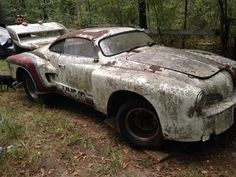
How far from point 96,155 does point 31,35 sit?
5.43m

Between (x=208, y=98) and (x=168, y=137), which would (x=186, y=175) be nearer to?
(x=168, y=137)

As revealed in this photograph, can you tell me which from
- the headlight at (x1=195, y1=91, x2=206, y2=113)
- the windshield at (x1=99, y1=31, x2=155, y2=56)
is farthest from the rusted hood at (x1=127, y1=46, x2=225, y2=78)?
the headlight at (x1=195, y1=91, x2=206, y2=113)

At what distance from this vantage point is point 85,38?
19.4 feet

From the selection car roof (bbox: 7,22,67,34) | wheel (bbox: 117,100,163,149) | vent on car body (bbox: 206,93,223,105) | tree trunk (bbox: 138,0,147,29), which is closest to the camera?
vent on car body (bbox: 206,93,223,105)

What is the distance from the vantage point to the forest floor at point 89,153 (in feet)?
14.5

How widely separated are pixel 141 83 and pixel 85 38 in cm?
187

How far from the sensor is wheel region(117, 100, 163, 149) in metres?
→ 4.63

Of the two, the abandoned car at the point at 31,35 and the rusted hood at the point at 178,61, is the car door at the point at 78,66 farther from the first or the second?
the abandoned car at the point at 31,35

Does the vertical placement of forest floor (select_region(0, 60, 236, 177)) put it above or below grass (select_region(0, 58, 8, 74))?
below

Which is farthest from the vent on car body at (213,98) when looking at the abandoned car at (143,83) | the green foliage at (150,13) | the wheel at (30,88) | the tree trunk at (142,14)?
the tree trunk at (142,14)

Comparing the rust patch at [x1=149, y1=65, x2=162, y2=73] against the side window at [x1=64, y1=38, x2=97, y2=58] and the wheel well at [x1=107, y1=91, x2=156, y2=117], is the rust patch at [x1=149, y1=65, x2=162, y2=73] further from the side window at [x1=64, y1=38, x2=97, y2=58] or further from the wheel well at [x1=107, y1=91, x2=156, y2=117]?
the side window at [x1=64, y1=38, x2=97, y2=58]

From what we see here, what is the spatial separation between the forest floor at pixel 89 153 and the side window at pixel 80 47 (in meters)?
1.26

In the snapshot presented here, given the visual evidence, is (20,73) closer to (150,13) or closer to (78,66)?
(78,66)

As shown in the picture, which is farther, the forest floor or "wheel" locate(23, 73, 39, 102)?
"wheel" locate(23, 73, 39, 102)
